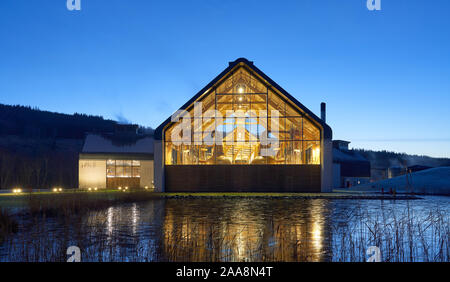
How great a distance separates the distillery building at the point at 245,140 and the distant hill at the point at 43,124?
4165 inches

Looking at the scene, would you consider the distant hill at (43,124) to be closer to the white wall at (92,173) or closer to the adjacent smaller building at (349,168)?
the adjacent smaller building at (349,168)

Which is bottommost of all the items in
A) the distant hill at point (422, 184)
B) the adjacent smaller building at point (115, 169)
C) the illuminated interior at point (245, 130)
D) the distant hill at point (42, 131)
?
the distant hill at point (422, 184)

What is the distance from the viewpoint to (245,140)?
112ft

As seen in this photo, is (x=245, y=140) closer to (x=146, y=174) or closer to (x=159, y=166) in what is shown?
(x=159, y=166)

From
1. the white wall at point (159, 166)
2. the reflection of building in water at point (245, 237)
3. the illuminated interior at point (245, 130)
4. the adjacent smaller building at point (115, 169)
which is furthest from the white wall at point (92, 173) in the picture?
the reflection of building in water at point (245, 237)

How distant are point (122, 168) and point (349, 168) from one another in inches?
1308

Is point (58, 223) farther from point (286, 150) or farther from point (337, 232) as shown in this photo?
point (286, 150)

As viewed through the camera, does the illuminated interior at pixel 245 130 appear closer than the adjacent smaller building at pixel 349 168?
Yes

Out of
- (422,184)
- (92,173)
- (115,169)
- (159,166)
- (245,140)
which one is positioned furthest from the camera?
(115,169)

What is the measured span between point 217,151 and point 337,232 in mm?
22824

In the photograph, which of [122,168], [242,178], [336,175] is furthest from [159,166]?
[336,175]

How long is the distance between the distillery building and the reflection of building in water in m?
16.4

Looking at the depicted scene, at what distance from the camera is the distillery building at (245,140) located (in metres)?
34.4

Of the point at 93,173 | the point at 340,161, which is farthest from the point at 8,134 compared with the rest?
the point at 340,161
